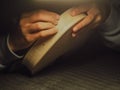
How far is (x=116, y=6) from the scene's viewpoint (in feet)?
2.77

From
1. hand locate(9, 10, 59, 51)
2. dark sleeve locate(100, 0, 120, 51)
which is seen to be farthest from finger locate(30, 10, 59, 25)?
dark sleeve locate(100, 0, 120, 51)

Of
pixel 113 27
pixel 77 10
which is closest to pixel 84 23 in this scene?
pixel 77 10

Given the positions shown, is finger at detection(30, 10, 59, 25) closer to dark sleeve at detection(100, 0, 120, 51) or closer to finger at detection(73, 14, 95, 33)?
finger at detection(73, 14, 95, 33)

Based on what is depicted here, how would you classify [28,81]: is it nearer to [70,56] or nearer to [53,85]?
[53,85]

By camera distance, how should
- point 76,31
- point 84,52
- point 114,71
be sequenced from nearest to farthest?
point 76,31 < point 114,71 < point 84,52

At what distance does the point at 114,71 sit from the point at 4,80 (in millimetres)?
327

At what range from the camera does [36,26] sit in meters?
0.71

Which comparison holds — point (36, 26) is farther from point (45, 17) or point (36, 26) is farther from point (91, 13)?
point (91, 13)

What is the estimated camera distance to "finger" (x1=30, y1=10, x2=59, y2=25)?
708 mm

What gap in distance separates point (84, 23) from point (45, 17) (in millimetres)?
104

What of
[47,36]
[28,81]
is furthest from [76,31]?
[28,81]

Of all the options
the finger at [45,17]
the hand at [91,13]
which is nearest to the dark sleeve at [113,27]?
the hand at [91,13]

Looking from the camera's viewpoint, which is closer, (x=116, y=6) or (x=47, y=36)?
(x=47, y=36)

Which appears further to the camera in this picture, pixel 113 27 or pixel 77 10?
pixel 113 27
